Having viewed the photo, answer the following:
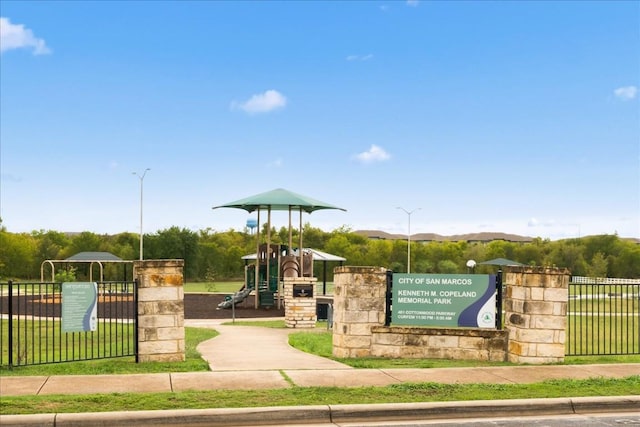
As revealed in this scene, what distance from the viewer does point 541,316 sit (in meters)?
12.7

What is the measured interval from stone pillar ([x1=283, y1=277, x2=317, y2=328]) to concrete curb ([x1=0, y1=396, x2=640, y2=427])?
13939 millimetres

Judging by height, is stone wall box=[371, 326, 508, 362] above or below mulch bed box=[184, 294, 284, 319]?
above

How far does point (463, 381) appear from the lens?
34.6 ft

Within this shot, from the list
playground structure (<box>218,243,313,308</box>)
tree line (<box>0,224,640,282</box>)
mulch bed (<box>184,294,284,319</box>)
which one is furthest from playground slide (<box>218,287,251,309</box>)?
tree line (<box>0,224,640,282</box>)

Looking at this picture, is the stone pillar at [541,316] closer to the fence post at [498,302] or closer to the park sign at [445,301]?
the fence post at [498,302]

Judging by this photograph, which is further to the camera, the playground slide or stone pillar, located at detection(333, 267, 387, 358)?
the playground slide

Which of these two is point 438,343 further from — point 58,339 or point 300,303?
point 300,303

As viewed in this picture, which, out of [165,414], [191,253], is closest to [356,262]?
[191,253]

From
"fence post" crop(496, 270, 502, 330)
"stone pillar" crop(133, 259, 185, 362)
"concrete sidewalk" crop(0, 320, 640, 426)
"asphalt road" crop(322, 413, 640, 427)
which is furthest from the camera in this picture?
"fence post" crop(496, 270, 502, 330)

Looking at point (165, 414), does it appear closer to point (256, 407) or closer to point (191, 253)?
point (256, 407)

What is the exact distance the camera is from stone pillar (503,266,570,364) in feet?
41.4

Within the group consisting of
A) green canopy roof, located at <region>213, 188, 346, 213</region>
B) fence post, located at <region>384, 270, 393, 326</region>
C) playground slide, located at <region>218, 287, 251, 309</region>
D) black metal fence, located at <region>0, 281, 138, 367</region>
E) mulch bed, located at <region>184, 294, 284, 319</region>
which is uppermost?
green canopy roof, located at <region>213, 188, 346, 213</region>

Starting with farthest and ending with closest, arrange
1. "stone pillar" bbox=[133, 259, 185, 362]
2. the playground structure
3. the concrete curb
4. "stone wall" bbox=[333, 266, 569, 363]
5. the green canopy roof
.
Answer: the playground structure, the green canopy roof, "stone wall" bbox=[333, 266, 569, 363], "stone pillar" bbox=[133, 259, 185, 362], the concrete curb

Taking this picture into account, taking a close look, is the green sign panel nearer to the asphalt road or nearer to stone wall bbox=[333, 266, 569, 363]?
stone wall bbox=[333, 266, 569, 363]
